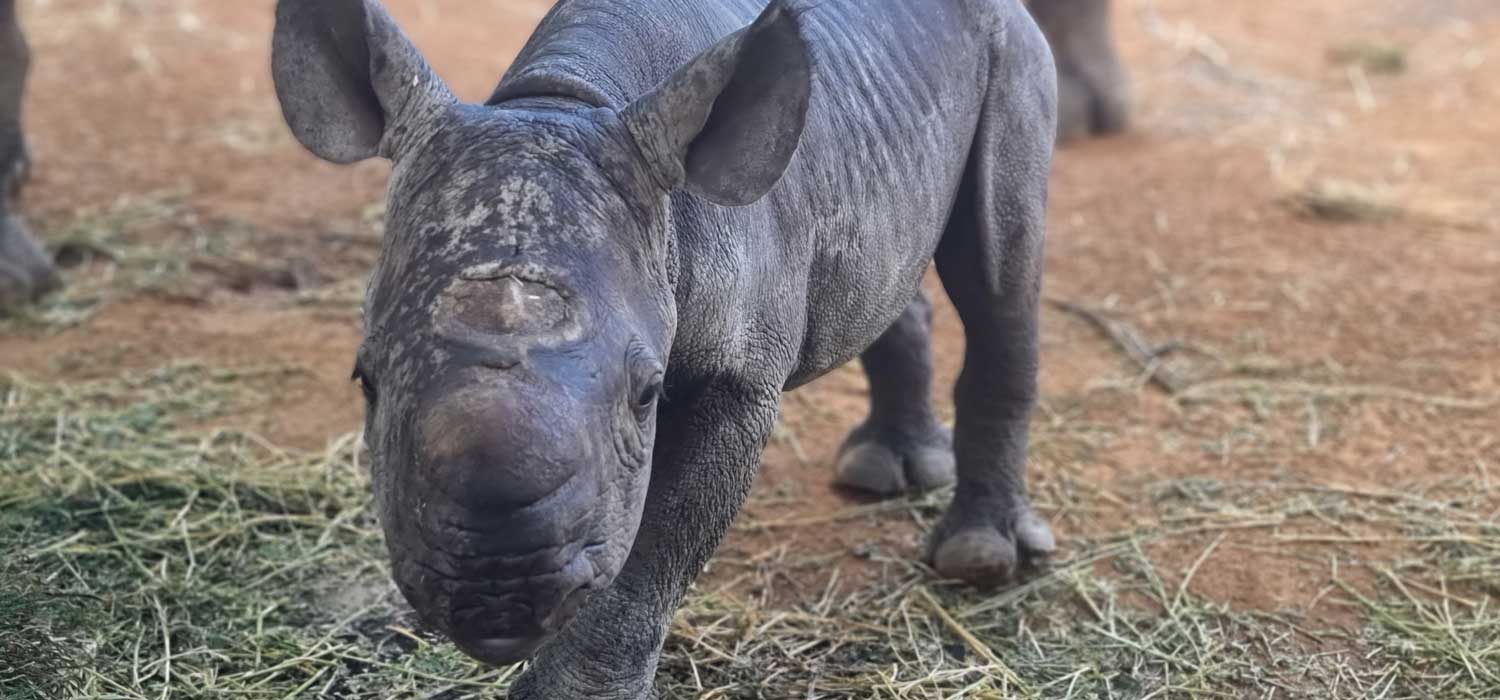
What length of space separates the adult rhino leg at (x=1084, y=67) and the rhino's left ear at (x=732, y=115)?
6.77m

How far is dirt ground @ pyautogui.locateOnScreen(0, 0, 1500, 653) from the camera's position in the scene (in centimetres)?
512

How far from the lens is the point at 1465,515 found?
4.94 metres

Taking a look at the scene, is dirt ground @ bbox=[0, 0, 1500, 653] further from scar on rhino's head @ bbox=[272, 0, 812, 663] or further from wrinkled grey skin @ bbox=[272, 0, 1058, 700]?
scar on rhino's head @ bbox=[272, 0, 812, 663]

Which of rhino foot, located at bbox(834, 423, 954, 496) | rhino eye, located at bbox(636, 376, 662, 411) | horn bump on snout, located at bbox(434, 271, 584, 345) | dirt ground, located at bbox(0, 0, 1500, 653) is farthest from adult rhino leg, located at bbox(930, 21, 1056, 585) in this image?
horn bump on snout, located at bbox(434, 271, 584, 345)

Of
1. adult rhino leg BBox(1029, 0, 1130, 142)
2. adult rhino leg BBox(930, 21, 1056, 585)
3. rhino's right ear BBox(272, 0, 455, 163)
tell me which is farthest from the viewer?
adult rhino leg BBox(1029, 0, 1130, 142)

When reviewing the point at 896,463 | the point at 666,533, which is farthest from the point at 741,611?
the point at 666,533

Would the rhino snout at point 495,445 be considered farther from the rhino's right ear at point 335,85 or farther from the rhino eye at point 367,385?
the rhino's right ear at point 335,85

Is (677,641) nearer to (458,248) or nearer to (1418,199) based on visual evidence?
(458,248)

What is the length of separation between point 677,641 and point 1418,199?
564 cm

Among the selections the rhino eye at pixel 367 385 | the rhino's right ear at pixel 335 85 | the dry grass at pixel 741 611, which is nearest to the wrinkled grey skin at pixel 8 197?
the dry grass at pixel 741 611

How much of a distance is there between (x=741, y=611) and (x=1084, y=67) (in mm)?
5990

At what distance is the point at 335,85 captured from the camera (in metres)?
2.88

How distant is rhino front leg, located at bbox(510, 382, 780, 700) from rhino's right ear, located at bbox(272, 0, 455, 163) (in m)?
0.75

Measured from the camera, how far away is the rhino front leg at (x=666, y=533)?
10.5ft
